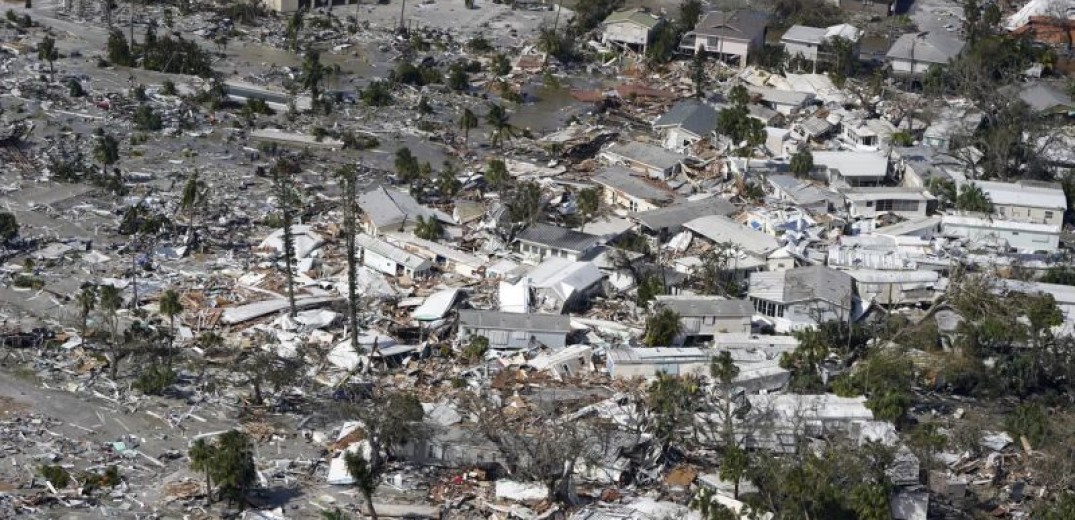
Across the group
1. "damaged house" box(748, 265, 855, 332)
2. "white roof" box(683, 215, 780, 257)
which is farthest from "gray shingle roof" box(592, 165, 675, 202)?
"damaged house" box(748, 265, 855, 332)

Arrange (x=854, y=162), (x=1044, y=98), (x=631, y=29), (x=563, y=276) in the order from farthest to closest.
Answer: (x=631, y=29) → (x=1044, y=98) → (x=854, y=162) → (x=563, y=276)

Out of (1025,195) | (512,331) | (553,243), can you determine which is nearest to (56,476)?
(512,331)

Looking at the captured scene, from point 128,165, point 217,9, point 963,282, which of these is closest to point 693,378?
point 963,282

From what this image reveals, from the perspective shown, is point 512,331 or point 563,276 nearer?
point 512,331

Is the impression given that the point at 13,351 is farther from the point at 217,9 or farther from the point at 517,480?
the point at 217,9

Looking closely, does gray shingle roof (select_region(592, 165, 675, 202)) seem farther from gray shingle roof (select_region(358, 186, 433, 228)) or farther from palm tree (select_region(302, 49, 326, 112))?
palm tree (select_region(302, 49, 326, 112))

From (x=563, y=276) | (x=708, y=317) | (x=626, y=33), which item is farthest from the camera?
(x=626, y=33)

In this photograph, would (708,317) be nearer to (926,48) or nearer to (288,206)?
(288,206)
